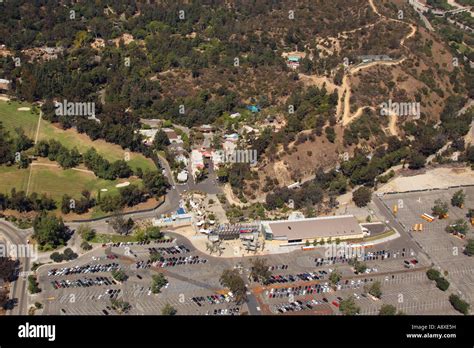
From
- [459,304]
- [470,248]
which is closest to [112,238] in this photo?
[459,304]

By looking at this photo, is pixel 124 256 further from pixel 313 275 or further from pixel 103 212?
pixel 313 275

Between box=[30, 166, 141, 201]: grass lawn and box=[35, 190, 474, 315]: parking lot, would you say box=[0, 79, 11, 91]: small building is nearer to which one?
box=[30, 166, 141, 201]: grass lawn

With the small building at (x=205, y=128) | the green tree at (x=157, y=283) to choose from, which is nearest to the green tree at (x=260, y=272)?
the green tree at (x=157, y=283)

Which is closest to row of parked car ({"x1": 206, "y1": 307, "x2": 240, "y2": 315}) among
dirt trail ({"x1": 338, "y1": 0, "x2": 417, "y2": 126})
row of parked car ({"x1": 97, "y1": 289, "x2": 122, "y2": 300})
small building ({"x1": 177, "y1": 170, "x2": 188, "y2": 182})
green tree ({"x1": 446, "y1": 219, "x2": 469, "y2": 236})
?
row of parked car ({"x1": 97, "y1": 289, "x2": 122, "y2": 300})

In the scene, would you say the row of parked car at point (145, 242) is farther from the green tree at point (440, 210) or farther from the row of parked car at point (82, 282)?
the green tree at point (440, 210)

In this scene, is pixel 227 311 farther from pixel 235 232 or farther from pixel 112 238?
pixel 112 238
